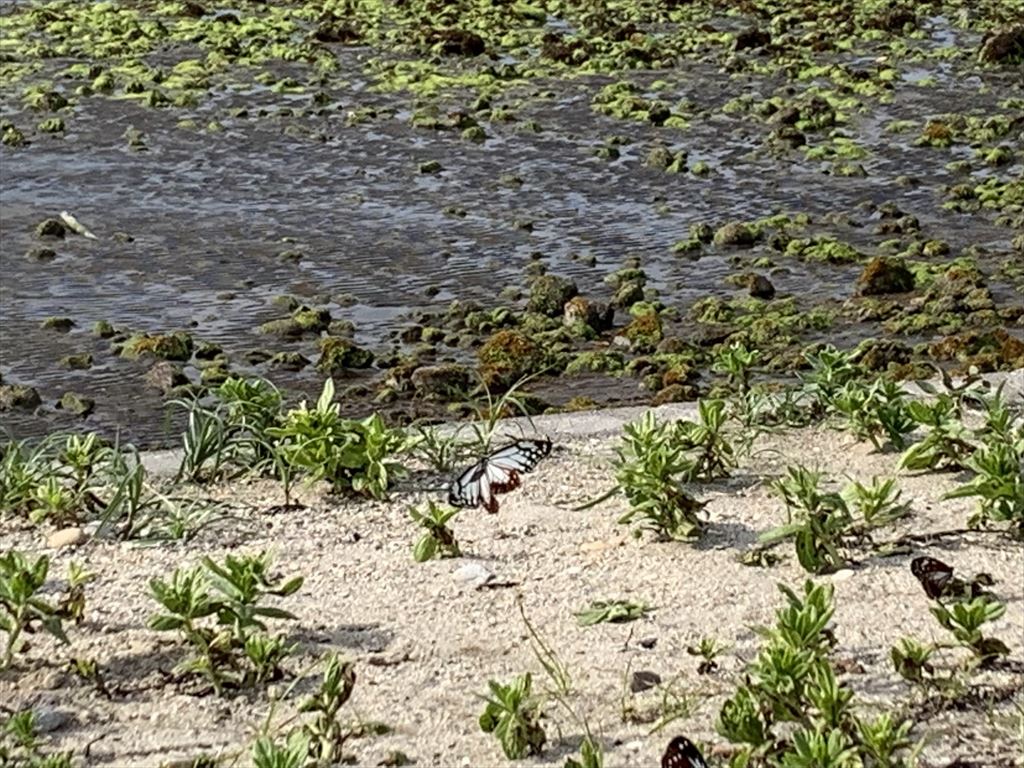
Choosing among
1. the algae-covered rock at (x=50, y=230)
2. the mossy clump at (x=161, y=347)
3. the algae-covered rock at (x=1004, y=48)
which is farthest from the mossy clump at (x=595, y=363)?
the algae-covered rock at (x=1004, y=48)

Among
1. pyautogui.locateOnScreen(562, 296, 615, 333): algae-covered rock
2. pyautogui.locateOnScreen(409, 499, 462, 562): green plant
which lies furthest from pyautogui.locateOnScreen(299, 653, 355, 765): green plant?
pyautogui.locateOnScreen(562, 296, 615, 333): algae-covered rock

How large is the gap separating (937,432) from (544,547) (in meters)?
0.99

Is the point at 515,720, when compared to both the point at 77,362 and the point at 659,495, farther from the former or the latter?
the point at 77,362

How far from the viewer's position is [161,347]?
688 centimetres

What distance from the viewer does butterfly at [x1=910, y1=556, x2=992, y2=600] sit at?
355 cm

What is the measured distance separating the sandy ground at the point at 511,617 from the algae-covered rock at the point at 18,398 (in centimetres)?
201

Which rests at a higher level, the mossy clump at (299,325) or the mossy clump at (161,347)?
the mossy clump at (161,347)

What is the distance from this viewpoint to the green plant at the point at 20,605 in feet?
11.3

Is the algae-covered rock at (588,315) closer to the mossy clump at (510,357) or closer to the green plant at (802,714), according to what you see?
the mossy clump at (510,357)

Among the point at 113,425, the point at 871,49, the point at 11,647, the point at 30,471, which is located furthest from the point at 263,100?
the point at 11,647

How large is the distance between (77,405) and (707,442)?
8.88 ft

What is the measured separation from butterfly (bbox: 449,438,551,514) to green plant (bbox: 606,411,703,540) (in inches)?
8.5

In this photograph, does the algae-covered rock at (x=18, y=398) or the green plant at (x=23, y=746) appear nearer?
the green plant at (x=23, y=746)

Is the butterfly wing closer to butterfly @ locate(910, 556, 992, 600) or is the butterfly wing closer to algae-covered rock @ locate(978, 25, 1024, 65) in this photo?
butterfly @ locate(910, 556, 992, 600)
